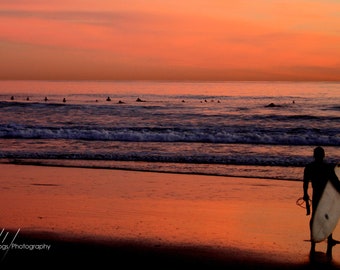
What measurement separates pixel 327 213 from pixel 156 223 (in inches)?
124

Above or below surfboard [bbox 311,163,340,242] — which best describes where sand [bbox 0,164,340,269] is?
below

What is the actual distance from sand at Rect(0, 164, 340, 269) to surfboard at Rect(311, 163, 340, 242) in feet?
1.20

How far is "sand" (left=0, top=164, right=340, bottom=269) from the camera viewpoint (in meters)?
8.68

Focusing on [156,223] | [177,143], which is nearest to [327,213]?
[156,223]

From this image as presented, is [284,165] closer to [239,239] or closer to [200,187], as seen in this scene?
[200,187]

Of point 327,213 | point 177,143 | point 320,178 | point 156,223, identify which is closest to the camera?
point 327,213

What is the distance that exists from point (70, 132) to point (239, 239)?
24018 mm

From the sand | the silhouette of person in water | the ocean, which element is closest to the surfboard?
the silhouette of person in water

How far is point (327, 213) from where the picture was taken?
9219mm

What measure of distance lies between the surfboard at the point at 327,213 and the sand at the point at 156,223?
1.20 ft

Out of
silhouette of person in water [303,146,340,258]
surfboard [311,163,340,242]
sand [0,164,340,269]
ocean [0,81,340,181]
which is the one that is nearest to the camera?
sand [0,164,340,269]

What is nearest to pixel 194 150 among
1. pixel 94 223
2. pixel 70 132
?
pixel 70 132

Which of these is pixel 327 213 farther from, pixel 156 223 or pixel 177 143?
pixel 177 143

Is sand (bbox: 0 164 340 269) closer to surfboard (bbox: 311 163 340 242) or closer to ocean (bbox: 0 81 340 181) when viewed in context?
surfboard (bbox: 311 163 340 242)
